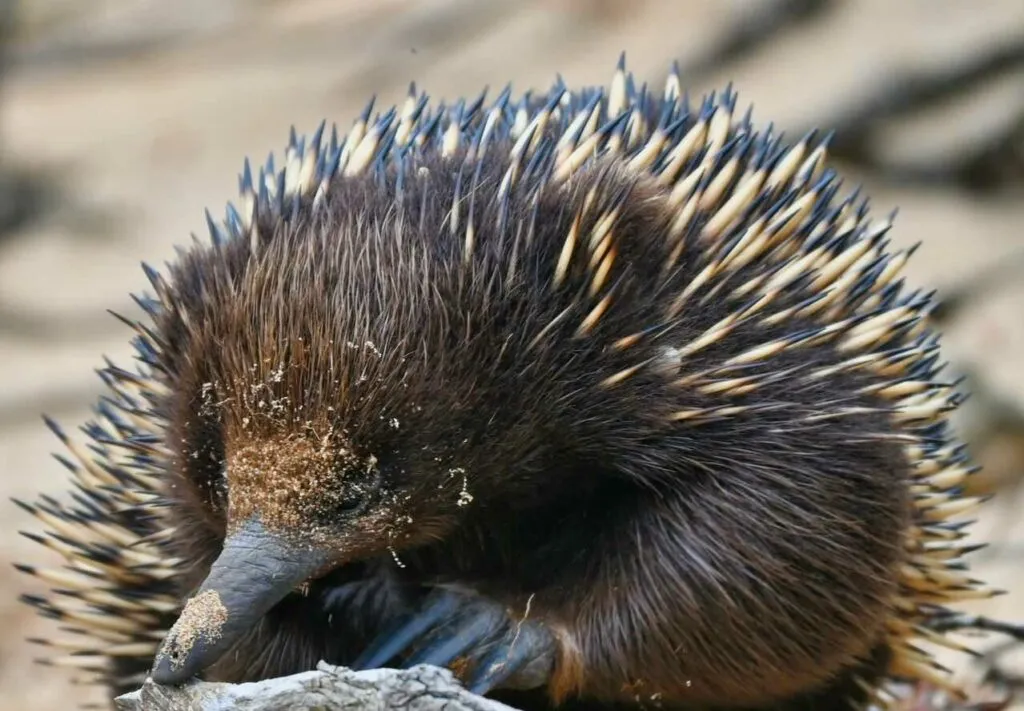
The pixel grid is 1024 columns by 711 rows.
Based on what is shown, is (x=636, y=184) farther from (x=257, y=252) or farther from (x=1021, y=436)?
(x=1021, y=436)

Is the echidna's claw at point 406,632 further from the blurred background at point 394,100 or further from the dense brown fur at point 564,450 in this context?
the blurred background at point 394,100

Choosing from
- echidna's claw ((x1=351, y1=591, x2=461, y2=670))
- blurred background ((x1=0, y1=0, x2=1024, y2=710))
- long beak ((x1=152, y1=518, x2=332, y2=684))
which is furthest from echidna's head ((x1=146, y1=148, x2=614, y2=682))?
blurred background ((x1=0, y1=0, x2=1024, y2=710))

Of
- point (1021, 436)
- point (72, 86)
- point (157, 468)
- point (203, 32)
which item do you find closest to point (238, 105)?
point (203, 32)

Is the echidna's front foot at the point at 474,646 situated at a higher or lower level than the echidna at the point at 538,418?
lower

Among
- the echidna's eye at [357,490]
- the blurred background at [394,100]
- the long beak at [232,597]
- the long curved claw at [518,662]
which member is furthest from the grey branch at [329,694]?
the blurred background at [394,100]

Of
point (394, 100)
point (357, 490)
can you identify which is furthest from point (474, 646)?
point (394, 100)

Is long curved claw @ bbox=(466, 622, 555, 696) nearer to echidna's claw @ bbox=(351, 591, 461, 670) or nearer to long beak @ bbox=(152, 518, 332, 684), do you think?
echidna's claw @ bbox=(351, 591, 461, 670)
